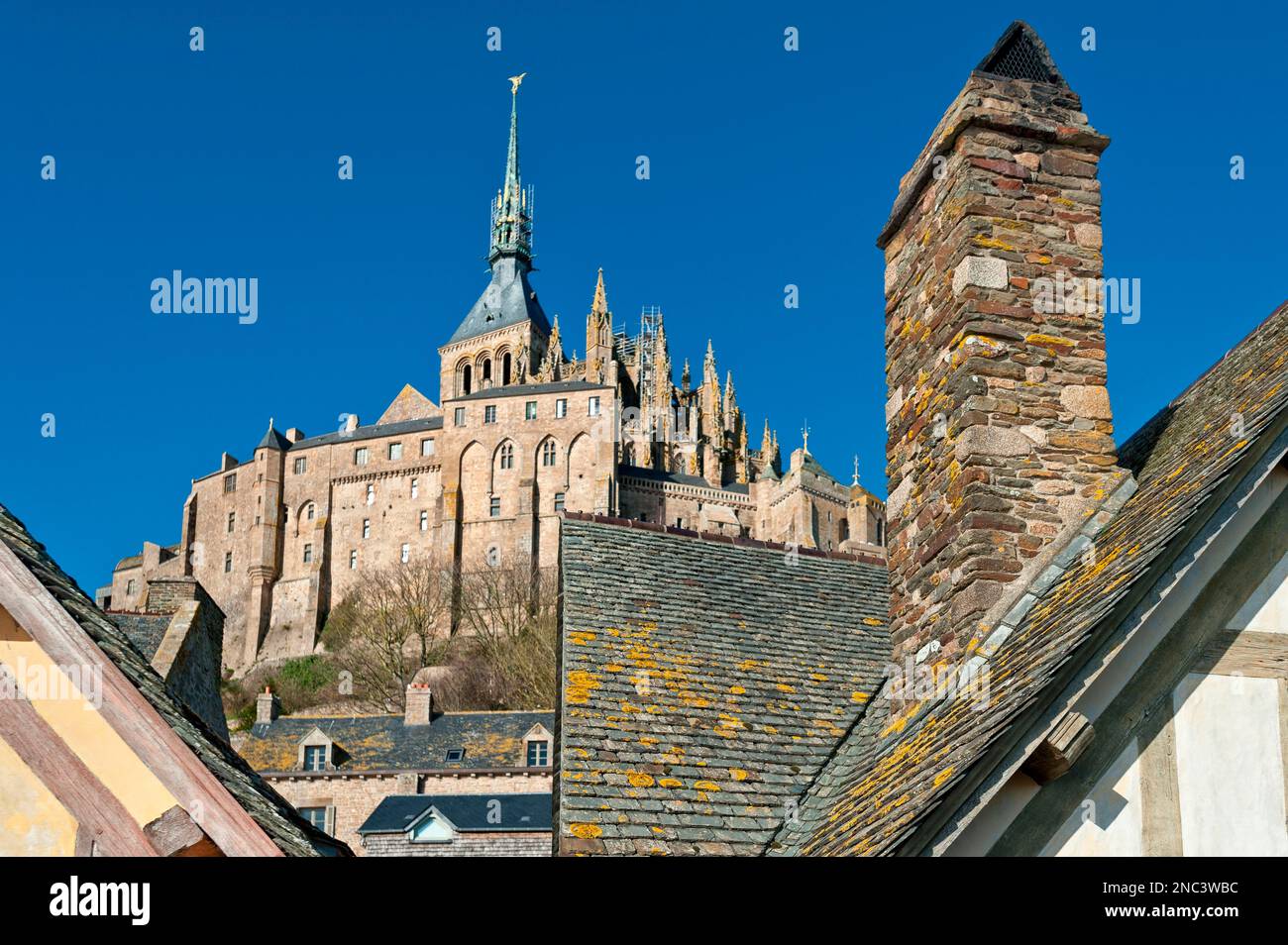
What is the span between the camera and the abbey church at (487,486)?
103500mm

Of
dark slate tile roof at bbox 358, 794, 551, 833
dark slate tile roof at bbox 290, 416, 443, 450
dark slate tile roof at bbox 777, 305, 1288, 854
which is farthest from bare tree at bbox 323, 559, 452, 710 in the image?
dark slate tile roof at bbox 777, 305, 1288, 854

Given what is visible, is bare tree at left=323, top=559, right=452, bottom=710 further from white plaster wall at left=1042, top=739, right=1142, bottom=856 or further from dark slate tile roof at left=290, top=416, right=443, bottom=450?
white plaster wall at left=1042, top=739, right=1142, bottom=856

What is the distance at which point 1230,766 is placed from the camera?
6.48 meters

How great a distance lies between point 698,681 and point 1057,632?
152 inches

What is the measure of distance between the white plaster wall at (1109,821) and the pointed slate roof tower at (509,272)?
123645mm

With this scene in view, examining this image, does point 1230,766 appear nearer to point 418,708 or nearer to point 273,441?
point 418,708

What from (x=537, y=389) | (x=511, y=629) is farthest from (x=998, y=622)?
(x=537, y=389)

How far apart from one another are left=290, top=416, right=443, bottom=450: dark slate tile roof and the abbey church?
7.7 inches

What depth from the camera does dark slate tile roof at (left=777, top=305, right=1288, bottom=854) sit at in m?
6.25

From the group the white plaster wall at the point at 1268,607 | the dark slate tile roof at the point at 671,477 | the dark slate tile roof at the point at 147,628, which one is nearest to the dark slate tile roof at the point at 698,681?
the white plaster wall at the point at 1268,607

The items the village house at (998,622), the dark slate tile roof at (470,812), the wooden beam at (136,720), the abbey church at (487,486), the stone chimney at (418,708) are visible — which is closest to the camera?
the wooden beam at (136,720)

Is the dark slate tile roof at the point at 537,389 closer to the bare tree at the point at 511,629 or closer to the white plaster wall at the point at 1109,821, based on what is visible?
the bare tree at the point at 511,629
